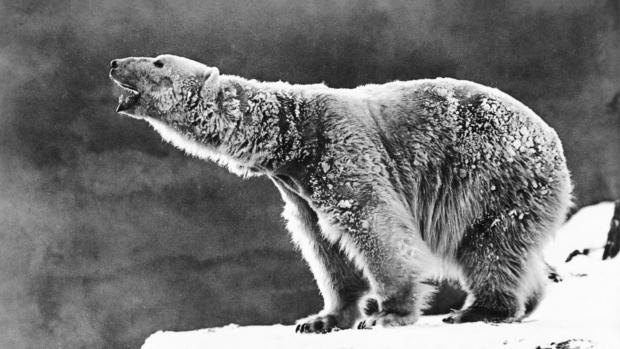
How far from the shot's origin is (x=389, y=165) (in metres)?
4.46

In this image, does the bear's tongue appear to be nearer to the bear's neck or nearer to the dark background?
the bear's neck

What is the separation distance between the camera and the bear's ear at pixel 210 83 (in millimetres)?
4520

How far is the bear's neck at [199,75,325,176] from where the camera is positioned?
4445 millimetres

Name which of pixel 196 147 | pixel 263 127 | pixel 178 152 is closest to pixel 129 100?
pixel 196 147

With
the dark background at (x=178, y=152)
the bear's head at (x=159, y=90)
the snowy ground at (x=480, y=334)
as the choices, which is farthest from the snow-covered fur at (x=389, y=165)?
the dark background at (x=178, y=152)

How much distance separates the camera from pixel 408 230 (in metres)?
4.29

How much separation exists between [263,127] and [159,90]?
71cm

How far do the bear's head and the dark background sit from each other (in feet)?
8.19

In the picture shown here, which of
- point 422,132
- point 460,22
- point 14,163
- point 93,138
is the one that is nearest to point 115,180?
point 93,138

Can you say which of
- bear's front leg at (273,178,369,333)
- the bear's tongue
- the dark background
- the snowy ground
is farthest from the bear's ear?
the dark background

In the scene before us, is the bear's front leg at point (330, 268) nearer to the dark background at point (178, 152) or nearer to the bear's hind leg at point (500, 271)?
the bear's hind leg at point (500, 271)

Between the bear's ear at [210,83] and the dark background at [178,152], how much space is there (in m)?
2.37

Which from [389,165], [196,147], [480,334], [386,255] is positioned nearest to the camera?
[480,334]

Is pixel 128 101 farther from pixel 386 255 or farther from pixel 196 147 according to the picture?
pixel 386 255
